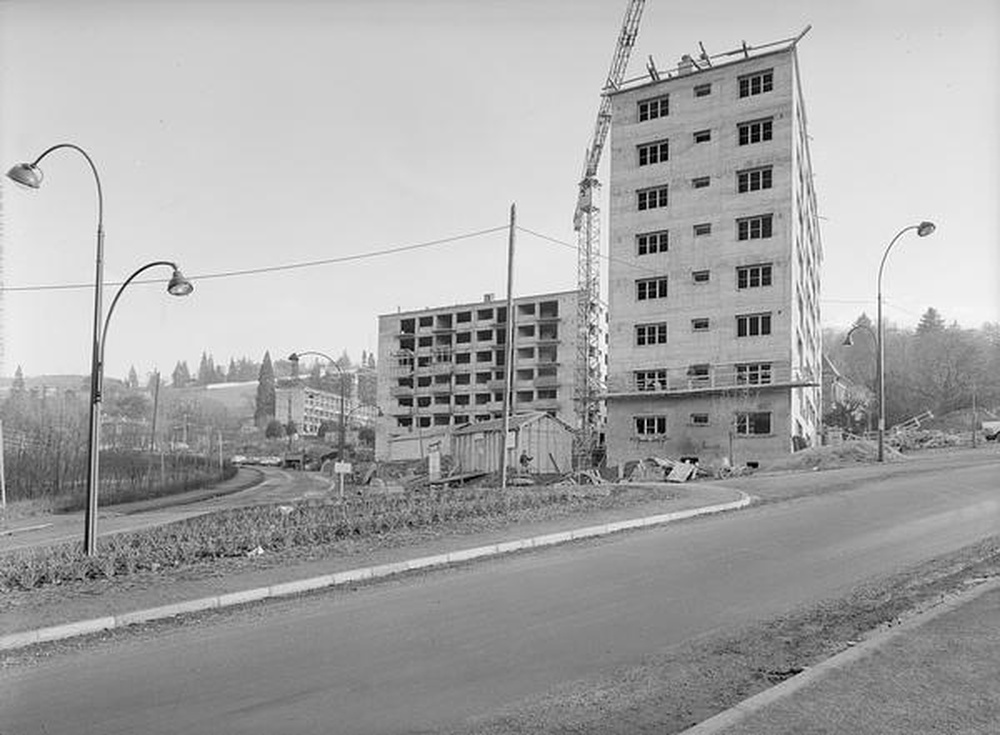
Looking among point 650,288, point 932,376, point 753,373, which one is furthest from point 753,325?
point 932,376

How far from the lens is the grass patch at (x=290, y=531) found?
11703 mm

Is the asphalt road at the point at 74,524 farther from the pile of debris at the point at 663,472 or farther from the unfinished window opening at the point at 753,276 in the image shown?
the unfinished window opening at the point at 753,276

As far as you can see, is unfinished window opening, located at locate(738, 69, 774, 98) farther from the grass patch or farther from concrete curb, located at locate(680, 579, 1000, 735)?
concrete curb, located at locate(680, 579, 1000, 735)

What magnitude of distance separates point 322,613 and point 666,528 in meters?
9.02

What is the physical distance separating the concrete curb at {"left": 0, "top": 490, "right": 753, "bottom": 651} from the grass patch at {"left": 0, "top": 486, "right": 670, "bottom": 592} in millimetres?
1987

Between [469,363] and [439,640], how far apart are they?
343 ft

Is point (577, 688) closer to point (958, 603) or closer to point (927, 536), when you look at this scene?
point (958, 603)

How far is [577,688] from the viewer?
6234 mm

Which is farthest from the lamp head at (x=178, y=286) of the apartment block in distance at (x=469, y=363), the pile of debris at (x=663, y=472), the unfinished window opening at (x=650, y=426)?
the apartment block in distance at (x=469, y=363)

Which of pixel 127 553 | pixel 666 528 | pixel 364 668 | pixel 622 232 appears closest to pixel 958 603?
pixel 364 668

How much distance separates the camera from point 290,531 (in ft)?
48.9

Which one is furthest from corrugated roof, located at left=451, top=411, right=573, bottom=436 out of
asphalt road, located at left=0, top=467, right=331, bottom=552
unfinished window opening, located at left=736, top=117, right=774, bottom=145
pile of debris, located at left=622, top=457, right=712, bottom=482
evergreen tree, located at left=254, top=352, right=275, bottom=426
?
evergreen tree, located at left=254, top=352, right=275, bottom=426

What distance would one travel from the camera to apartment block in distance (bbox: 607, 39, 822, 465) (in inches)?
2072

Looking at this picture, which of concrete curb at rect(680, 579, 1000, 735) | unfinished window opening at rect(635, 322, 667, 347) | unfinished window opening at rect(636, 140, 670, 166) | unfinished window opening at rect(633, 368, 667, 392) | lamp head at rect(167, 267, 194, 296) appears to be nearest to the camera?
concrete curb at rect(680, 579, 1000, 735)
